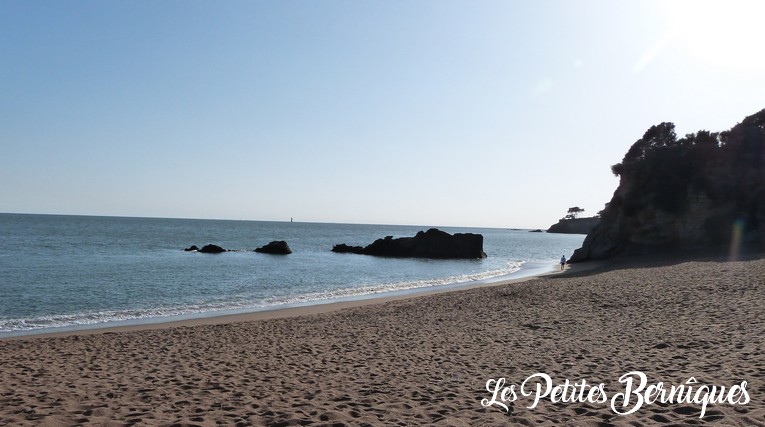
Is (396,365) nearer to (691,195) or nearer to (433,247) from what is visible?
(691,195)

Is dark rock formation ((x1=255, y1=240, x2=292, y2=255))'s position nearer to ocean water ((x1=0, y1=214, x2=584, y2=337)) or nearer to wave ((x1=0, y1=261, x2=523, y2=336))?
ocean water ((x1=0, y1=214, x2=584, y2=337))

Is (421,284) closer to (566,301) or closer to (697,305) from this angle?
(566,301)

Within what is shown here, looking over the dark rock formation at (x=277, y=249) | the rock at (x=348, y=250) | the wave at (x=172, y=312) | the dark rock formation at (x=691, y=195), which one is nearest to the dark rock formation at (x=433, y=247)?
the rock at (x=348, y=250)

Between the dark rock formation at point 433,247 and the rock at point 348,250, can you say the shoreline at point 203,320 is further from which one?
the rock at point 348,250

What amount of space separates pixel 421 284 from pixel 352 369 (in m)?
23.8

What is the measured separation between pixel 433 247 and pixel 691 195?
103 ft

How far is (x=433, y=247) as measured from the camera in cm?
6531

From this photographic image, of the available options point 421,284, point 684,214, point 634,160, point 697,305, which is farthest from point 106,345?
point 634,160

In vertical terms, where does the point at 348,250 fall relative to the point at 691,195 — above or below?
below

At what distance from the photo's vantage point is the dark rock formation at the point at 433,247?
211 feet

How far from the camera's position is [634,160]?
4662 cm

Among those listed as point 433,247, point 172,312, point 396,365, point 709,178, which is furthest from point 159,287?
point 433,247

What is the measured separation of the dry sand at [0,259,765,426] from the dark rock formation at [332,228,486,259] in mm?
46907

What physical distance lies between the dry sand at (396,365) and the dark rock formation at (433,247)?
154 ft
